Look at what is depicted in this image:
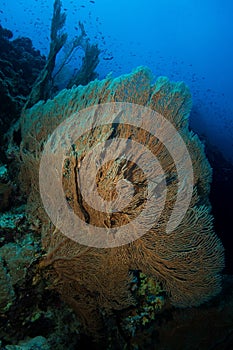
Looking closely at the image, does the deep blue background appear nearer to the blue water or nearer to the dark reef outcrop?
the blue water

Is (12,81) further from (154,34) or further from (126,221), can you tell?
(154,34)

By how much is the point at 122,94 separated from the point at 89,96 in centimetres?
41

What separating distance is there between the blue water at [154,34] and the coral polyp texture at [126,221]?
63.7 m

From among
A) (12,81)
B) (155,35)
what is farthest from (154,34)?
(12,81)

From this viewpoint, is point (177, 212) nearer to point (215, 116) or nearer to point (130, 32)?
point (215, 116)

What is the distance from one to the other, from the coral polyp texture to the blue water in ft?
209

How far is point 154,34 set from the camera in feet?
258

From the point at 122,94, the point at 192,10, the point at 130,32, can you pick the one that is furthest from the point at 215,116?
the point at 130,32

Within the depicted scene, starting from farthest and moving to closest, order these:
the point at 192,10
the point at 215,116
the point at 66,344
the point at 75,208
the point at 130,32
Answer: the point at 130,32 < the point at 192,10 < the point at 215,116 < the point at 66,344 < the point at 75,208

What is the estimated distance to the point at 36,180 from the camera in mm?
2842

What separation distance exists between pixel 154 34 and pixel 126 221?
9134cm

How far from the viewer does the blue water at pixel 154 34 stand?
65.8 m

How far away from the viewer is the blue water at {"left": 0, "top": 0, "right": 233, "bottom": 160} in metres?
65.8

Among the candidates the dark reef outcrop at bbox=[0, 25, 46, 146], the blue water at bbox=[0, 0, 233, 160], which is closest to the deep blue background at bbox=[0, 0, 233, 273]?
the blue water at bbox=[0, 0, 233, 160]
